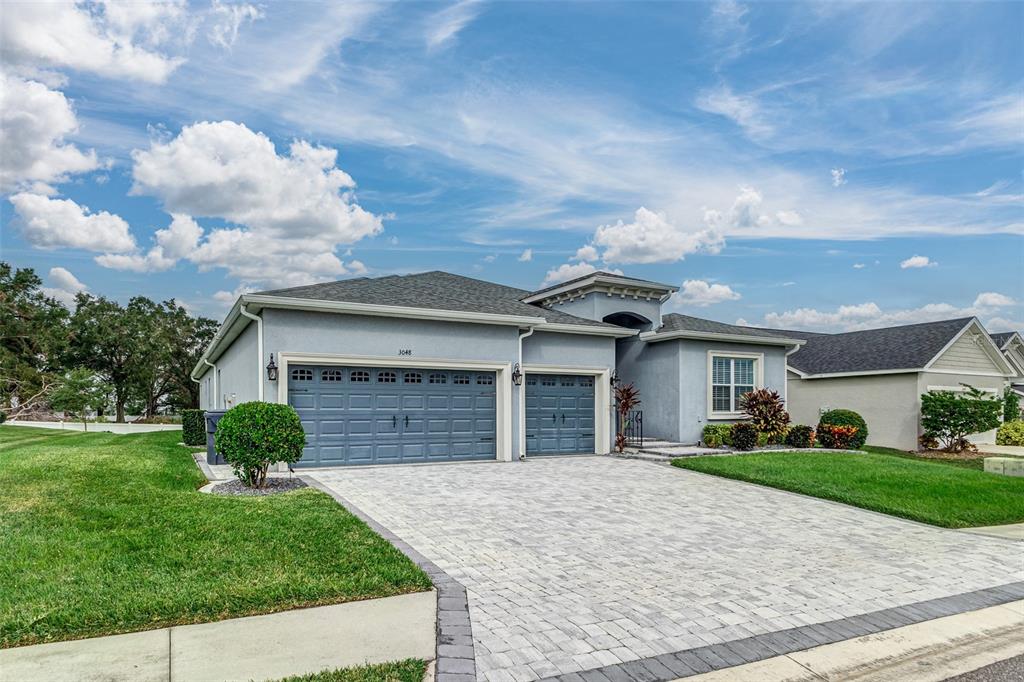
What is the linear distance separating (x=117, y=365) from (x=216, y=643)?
4235 cm

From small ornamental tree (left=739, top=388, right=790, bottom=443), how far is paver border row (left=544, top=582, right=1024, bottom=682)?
11.8 metres

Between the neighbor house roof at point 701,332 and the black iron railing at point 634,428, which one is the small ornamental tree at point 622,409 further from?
the neighbor house roof at point 701,332

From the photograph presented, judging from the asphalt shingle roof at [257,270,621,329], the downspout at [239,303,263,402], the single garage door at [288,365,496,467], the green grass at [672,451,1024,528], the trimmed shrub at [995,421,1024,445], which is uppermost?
the asphalt shingle roof at [257,270,621,329]

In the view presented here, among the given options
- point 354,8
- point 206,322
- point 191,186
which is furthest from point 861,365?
point 206,322

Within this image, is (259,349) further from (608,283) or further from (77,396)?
(77,396)

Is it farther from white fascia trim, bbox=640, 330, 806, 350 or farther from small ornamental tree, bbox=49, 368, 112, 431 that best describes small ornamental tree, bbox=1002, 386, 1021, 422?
small ornamental tree, bbox=49, 368, 112, 431

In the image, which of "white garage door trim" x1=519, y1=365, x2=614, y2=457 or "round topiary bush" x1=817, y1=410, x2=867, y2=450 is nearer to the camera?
"white garage door trim" x1=519, y1=365, x2=614, y2=457

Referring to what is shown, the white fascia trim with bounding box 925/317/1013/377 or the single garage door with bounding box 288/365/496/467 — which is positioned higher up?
the white fascia trim with bounding box 925/317/1013/377

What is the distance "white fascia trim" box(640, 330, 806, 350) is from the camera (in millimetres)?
17141

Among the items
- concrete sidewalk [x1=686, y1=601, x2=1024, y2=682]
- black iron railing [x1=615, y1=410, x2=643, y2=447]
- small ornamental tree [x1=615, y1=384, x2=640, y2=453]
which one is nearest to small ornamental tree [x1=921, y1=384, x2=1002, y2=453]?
black iron railing [x1=615, y1=410, x2=643, y2=447]

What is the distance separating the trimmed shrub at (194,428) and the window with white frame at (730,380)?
14.8 metres

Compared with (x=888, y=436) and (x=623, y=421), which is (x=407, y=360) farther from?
(x=888, y=436)

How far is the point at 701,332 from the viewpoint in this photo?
17.2 meters

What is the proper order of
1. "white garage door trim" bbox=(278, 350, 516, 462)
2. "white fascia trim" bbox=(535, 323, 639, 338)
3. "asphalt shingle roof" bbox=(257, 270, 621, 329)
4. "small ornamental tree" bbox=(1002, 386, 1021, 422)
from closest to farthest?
"white garage door trim" bbox=(278, 350, 516, 462) < "asphalt shingle roof" bbox=(257, 270, 621, 329) < "white fascia trim" bbox=(535, 323, 639, 338) < "small ornamental tree" bbox=(1002, 386, 1021, 422)
